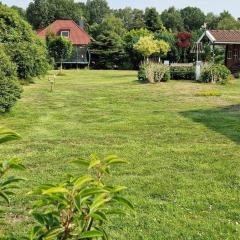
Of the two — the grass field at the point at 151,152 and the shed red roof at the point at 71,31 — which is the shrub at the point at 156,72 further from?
the shed red roof at the point at 71,31

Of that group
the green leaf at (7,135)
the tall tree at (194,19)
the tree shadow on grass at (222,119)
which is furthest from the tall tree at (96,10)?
the green leaf at (7,135)

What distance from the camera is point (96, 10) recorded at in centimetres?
12025

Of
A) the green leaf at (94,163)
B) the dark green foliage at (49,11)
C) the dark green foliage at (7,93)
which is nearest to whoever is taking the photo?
the green leaf at (94,163)

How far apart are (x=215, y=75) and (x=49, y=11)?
7117cm

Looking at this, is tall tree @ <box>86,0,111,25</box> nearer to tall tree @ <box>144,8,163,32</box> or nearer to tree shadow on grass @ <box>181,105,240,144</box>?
tall tree @ <box>144,8,163,32</box>

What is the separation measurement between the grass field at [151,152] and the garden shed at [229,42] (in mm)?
14480

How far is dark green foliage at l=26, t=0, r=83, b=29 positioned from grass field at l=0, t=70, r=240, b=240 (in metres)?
73.9

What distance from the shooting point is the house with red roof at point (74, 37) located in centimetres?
4859

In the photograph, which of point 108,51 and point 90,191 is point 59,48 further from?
point 90,191

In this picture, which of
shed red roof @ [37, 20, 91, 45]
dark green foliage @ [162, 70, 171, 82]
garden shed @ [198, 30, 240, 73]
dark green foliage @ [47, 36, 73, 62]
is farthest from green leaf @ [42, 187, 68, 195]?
shed red roof @ [37, 20, 91, 45]

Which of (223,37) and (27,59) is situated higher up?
(223,37)

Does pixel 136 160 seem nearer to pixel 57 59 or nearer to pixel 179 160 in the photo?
pixel 179 160

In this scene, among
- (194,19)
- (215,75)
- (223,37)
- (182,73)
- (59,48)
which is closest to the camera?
(215,75)

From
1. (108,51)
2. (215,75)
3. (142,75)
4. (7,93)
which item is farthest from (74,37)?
(7,93)
